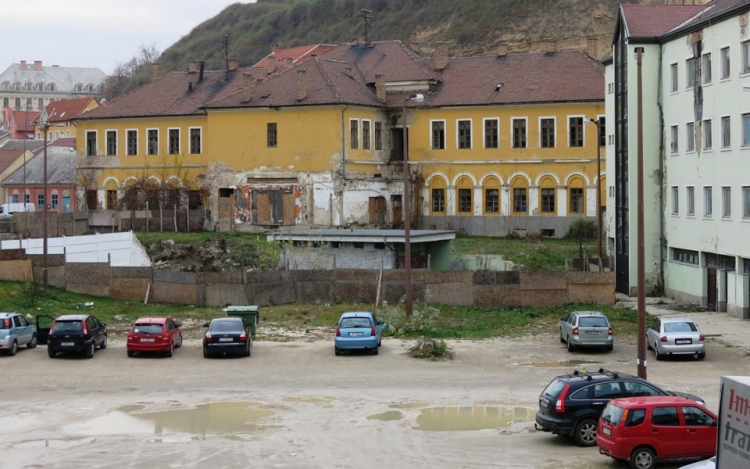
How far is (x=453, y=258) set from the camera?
47.3 m

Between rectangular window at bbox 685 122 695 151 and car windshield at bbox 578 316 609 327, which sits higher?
rectangular window at bbox 685 122 695 151

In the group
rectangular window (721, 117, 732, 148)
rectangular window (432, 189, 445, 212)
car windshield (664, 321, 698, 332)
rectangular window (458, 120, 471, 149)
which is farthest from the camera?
rectangular window (432, 189, 445, 212)

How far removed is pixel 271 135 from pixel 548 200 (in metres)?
15.8

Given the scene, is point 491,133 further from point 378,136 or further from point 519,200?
point 378,136

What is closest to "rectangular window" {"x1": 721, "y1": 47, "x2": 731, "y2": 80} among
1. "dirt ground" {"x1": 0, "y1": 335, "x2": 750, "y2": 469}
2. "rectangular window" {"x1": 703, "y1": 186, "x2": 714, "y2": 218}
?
"rectangular window" {"x1": 703, "y1": 186, "x2": 714, "y2": 218}

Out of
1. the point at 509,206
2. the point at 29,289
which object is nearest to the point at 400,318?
the point at 29,289

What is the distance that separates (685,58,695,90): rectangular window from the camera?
4297 cm

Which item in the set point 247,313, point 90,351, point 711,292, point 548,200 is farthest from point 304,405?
point 548,200

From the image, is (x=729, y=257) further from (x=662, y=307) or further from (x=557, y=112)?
Answer: (x=557, y=112)

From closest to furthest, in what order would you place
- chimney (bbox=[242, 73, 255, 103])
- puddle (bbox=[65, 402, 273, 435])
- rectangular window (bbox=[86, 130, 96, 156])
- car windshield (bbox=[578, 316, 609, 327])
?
puddle (bbox=[65, 402, 273, 435]) → car windshield (bbox=[578, 316, 609, 327]) → chimney (bbox=[242, 73, 255, 103]) → rectangular window (bbox=[86, 130, 96, 156])

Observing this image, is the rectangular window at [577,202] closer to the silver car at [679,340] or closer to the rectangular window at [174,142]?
the rectangular window at [174,142]

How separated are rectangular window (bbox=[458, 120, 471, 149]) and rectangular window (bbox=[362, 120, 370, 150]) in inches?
207

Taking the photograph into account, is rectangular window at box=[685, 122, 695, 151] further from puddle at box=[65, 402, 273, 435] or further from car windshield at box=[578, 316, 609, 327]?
puddle at box=[65, 402, 273, 435]

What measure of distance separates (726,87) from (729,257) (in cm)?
614
